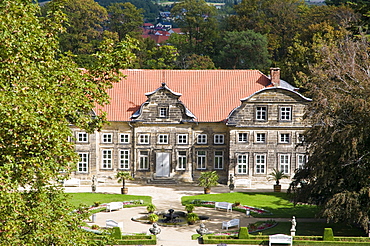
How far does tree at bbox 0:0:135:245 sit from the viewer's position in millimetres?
15080

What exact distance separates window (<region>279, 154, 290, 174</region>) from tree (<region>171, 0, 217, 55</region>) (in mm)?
39280

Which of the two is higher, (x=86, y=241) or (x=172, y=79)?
(x=172, y=79)

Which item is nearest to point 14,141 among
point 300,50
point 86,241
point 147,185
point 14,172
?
point 14,172

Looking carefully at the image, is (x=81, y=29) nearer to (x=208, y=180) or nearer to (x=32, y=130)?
(x=208, y=180)

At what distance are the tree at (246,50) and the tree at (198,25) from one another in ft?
18.1

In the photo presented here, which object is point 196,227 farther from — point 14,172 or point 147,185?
point 14,172

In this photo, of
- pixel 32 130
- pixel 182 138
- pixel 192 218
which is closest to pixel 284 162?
pixel 182 138

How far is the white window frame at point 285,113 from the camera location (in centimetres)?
4584

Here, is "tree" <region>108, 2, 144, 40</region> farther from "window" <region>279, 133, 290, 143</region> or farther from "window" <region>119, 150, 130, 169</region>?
"window" <region>279, 133, 290, 143</region>

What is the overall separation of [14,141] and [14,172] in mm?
984

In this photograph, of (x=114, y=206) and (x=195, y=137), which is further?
(x=195, y=137)

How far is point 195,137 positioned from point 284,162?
7.37 meters

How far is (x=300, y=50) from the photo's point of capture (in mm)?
61219

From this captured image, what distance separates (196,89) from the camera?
49344 mm
